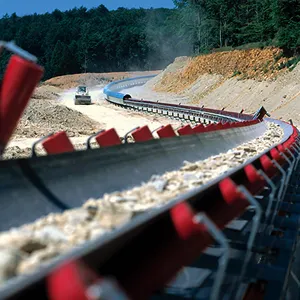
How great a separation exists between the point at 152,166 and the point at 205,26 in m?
99.5

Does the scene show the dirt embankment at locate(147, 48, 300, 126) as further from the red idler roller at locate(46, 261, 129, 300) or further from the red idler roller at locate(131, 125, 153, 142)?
the red idler roller at locate(46, 261, 129, 300)

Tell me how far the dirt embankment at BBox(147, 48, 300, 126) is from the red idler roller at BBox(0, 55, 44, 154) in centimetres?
3058

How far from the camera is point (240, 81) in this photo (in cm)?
5916

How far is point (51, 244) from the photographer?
118 inches

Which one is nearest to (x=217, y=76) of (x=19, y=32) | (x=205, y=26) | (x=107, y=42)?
(x=205, y=26)

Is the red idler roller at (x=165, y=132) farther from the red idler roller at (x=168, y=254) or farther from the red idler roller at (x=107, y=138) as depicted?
the red idler roller at (x=168, y=254)

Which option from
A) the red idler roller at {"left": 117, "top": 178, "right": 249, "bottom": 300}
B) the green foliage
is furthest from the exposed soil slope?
the red idler roller at {"left": 117, "top": 178, "right": 249, "bottom": 300}

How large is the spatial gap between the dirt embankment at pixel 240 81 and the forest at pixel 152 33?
7.31 ft

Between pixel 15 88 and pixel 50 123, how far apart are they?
2717 cm

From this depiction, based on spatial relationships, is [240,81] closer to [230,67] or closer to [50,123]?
[230,67]

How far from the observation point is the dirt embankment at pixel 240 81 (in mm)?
43844

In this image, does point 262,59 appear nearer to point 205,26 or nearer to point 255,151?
point 205,26

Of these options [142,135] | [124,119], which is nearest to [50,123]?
[124,119]

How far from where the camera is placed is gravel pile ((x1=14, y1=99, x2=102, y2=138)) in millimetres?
26234
